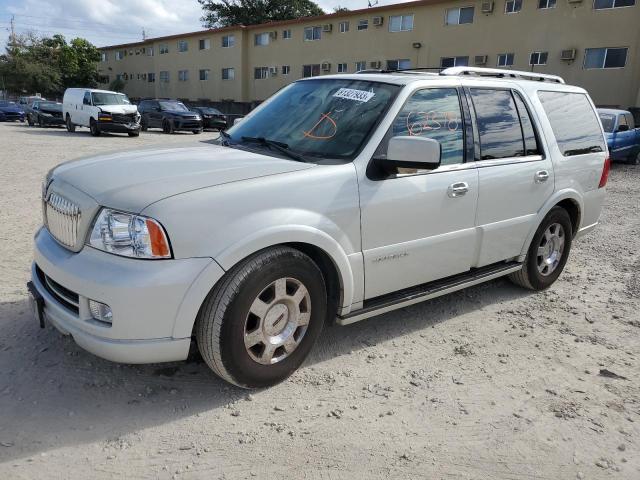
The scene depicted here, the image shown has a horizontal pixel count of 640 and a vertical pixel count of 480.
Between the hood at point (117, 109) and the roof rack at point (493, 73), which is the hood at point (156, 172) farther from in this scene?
the hood at point (117, 109)

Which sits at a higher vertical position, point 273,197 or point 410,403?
point 273,197

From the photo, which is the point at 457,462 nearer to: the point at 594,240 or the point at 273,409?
the point at 273,409

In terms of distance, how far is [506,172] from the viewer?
4.14 m

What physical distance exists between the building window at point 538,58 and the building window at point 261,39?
68.3 feet

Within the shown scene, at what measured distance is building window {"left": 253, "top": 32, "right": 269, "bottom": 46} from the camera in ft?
131

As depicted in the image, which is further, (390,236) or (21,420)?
(390,236)

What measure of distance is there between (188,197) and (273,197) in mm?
468

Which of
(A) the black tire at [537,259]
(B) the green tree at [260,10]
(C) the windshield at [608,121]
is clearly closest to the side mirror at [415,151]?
(A) the black tire at [537,259]

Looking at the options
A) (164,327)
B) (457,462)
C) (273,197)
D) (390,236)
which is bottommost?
(457,462)

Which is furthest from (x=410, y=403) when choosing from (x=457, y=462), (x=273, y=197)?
(x=273, y=197)

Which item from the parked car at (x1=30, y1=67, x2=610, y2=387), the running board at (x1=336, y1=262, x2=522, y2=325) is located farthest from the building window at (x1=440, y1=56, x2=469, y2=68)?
the running board at (x1=336, y1=262, x2=522, y2=325)

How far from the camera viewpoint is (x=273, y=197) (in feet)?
9.49

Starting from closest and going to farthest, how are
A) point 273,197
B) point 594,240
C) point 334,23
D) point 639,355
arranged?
point 273,197 < point 639,355 < point 594,240 < point 334,23

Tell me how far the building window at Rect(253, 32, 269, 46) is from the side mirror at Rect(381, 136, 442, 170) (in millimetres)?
39602
